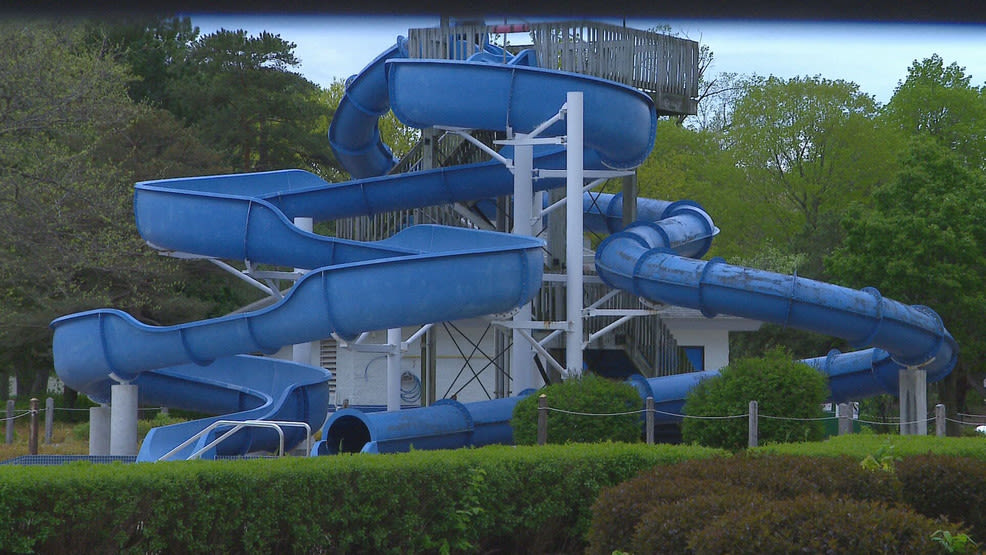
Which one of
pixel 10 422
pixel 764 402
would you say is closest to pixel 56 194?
pixel 10 422

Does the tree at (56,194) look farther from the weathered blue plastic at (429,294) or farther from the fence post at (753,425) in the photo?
the fence post at (753,425)

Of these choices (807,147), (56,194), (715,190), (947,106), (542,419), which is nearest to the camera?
(542,419)

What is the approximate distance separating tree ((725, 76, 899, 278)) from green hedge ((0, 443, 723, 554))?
35549 millimetres

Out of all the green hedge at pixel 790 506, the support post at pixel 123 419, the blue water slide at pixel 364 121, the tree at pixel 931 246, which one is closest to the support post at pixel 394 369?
the support post at pixel 123 419

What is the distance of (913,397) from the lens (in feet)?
66.6

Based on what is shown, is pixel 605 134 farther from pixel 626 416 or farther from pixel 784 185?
pixel 784 185

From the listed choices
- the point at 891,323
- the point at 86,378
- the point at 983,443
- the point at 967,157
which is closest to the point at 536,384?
the point at 891,323

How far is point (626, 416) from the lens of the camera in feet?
52.6

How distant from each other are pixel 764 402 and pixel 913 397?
601cm

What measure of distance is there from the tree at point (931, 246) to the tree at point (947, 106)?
6405 millimetres

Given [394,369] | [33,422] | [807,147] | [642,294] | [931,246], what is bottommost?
[33,422]

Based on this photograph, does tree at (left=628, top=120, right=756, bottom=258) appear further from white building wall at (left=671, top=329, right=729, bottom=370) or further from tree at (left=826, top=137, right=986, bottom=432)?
tree at (left=826, top=137, right=986, bottom=432)

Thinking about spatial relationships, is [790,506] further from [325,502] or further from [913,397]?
[913,397]

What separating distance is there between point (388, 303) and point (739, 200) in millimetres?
34574
